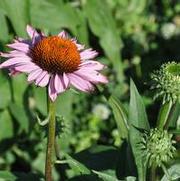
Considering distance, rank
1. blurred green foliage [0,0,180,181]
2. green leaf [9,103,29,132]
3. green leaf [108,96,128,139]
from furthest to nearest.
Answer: green leaf [9,103,29,132] → blurred green foliage [0,0,180,181] → green leaf [108,96,128,139]

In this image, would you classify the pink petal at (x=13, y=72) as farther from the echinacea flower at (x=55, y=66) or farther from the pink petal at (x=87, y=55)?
the pink petal at (x=87, y=55)

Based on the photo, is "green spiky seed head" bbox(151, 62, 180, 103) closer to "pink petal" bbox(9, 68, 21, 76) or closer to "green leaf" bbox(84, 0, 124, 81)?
"pink petal" bbox(9, 68, 21, 76)

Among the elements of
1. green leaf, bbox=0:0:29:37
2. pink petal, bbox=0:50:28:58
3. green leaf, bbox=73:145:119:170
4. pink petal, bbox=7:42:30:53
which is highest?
green leaf, bbox=0:0:29:37

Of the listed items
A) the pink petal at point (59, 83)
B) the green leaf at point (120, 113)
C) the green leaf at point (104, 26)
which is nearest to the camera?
the pink petal at point (59, 83)

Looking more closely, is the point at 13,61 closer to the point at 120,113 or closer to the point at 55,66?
the point at 55,66

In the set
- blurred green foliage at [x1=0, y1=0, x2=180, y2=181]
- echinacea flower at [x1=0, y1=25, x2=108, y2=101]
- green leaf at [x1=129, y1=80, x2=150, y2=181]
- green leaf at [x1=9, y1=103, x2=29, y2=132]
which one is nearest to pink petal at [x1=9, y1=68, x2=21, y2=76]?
echinacea flower at [x1=0, y1=25, x2=108, y2=101]

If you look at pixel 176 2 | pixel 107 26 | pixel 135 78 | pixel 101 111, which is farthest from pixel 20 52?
pixel 176 2

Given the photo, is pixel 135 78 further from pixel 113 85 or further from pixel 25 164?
pixel 25 164

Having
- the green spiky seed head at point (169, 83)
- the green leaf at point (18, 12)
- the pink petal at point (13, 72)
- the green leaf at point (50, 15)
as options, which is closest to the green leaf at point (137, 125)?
the green spiky seed head at point (169, 83)
